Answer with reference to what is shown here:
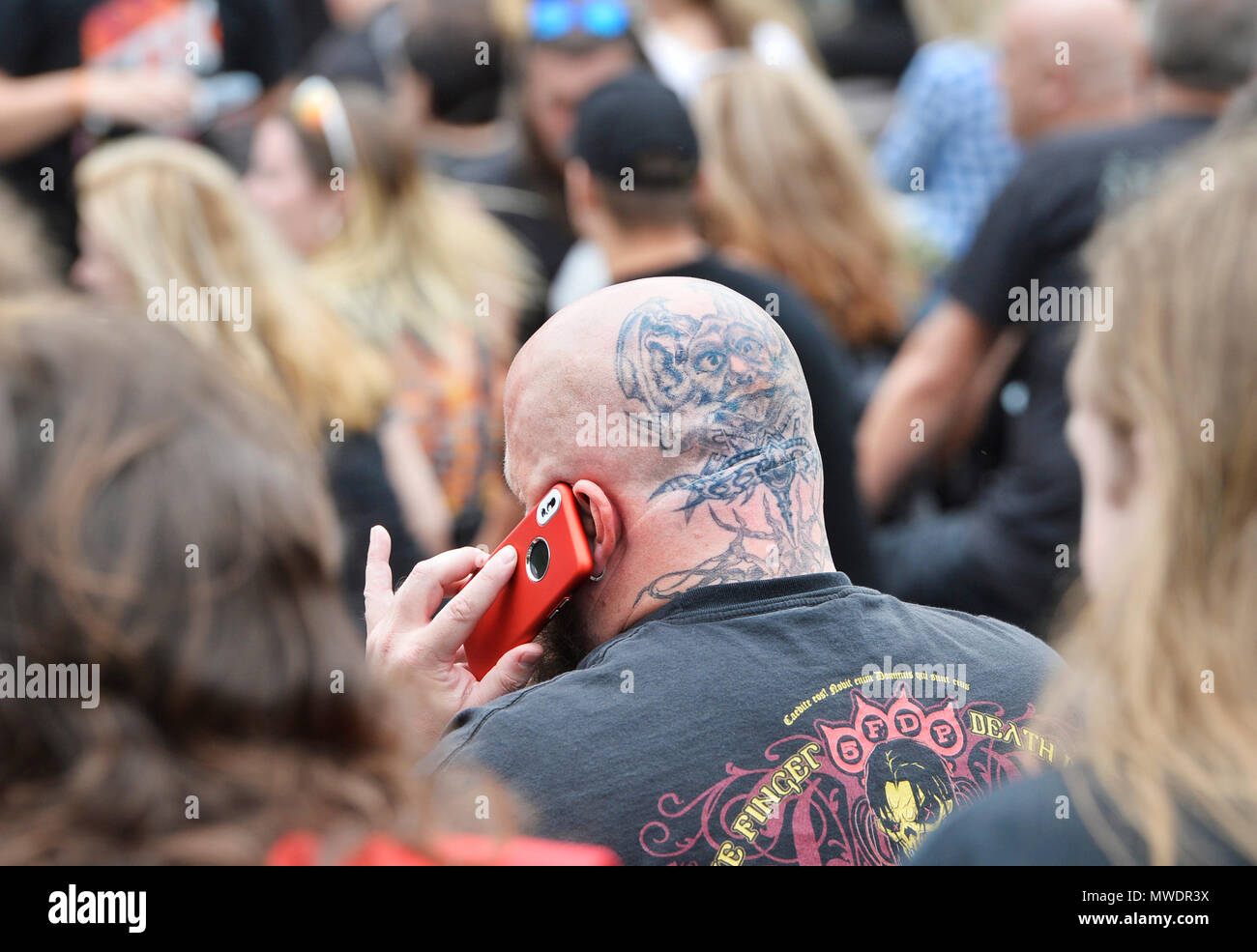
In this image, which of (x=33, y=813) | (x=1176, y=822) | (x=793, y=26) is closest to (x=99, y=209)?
(x=33, y=813)

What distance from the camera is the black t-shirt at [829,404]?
3.56m

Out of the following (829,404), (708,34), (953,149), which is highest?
(708,34)

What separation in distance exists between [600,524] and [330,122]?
9.93 ft

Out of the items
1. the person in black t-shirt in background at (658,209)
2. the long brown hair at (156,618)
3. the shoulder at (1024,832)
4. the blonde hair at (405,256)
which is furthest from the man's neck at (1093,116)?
the long brown hair at (156,618)

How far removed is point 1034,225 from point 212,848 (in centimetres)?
332

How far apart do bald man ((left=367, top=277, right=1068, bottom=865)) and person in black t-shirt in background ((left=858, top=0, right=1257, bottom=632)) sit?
1.83m

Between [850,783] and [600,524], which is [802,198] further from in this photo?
[850,783]

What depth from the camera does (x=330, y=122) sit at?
4711 millimetres

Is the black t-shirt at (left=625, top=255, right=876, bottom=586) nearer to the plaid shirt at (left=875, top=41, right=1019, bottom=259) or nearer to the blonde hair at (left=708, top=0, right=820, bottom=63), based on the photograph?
the plaid shirt at (left=875, top=41, right=1019, bottom=259)

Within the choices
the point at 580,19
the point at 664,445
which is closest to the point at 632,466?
the point at 664,445

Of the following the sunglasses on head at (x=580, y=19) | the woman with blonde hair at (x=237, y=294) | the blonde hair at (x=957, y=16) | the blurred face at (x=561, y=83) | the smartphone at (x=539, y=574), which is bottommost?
the smartphone at (x=539, y=574)

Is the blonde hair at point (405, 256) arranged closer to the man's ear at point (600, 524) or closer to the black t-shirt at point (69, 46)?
the black t-shirt at point (69, 46)

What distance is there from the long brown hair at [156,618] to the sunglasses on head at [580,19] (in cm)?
440
